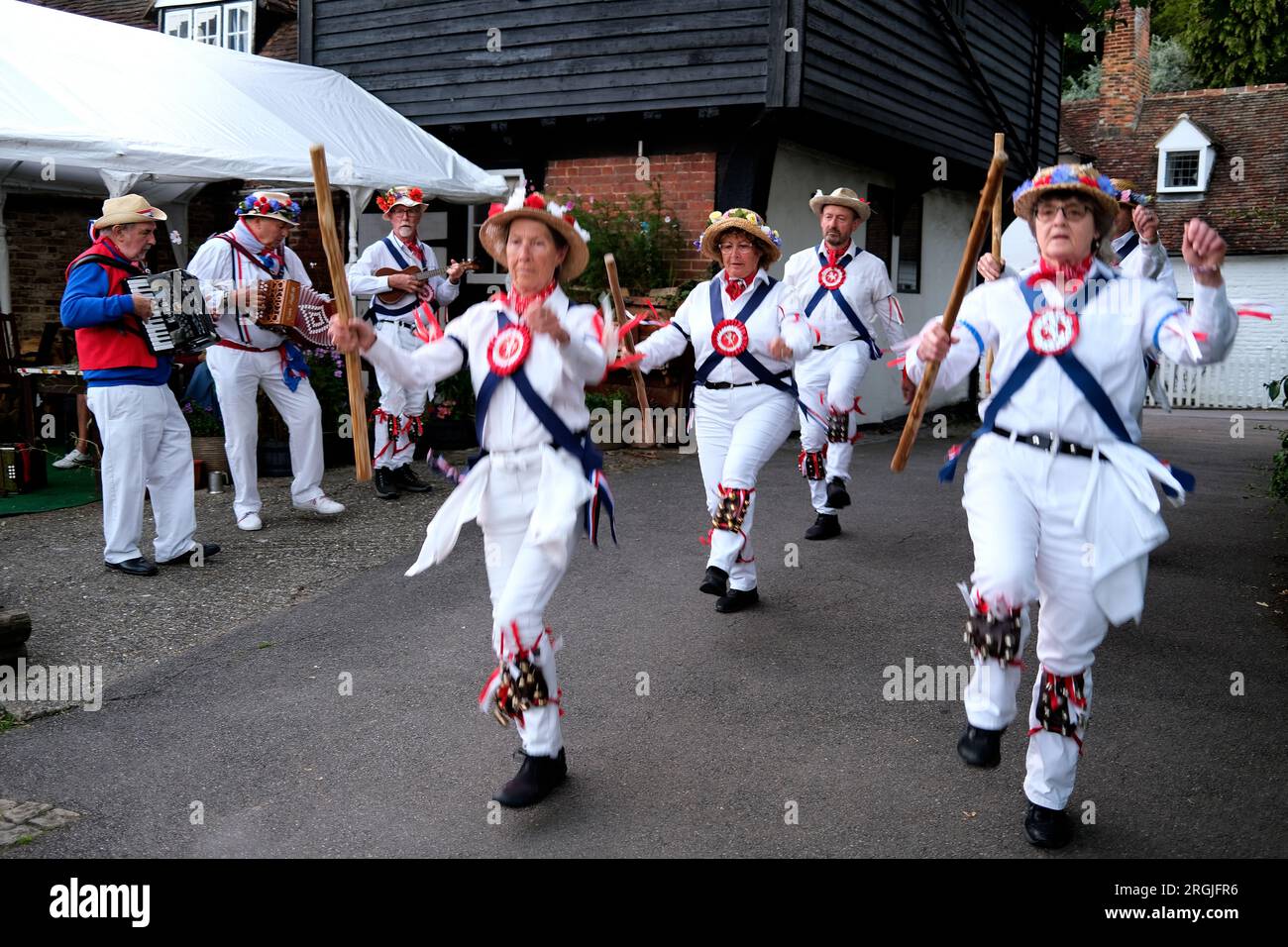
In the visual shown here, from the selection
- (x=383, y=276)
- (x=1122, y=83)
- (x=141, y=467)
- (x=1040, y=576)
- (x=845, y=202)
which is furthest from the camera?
(x=1122, y=83)

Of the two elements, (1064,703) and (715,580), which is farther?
(715,580)

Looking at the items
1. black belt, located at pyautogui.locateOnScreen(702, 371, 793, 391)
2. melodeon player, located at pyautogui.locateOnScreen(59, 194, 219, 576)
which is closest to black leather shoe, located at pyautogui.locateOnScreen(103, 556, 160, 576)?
melodeon player, located at pyautogui.locateOnScreen(59, 194, 219, 576)

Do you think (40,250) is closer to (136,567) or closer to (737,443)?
(136,567)

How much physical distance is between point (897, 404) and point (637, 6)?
638cm

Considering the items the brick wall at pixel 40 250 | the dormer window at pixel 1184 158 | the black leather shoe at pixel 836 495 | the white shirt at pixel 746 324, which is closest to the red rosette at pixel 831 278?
the black leather shoe at pixel 836 495

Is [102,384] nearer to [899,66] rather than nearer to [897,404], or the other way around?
[899,66]

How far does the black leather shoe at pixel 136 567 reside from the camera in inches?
A: 274

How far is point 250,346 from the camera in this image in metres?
8.10

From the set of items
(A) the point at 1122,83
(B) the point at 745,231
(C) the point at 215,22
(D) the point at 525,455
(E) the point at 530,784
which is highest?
(A) the point at 1122,83

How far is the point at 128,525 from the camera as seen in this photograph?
22.9ft

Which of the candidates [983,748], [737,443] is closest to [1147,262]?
[737,443]

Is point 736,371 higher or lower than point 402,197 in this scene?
lower

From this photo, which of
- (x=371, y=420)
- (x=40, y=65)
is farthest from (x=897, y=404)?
(x=40, y=65)

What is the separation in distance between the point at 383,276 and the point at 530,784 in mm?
5967
